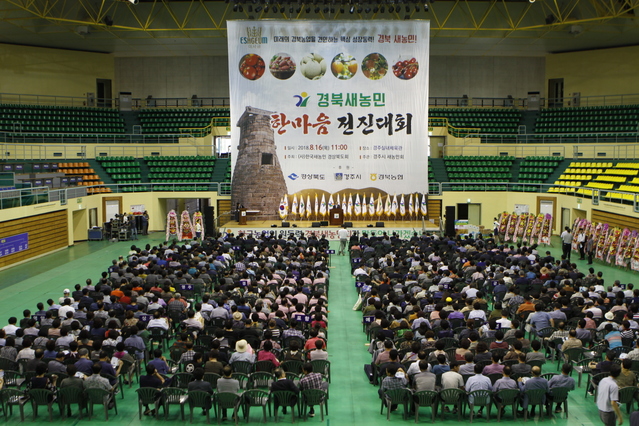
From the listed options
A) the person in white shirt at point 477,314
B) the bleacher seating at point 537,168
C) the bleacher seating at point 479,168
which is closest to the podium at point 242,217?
the bleacher seating at point 479,168

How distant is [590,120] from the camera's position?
1665 inches

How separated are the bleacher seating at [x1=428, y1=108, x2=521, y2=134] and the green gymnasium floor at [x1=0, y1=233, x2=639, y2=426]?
547 inches

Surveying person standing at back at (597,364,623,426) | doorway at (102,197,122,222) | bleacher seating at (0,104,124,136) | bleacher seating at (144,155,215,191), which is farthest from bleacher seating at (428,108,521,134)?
person standing at back at (597,364,623,426)

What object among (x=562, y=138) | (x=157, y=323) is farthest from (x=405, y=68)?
(x=157, y=323)

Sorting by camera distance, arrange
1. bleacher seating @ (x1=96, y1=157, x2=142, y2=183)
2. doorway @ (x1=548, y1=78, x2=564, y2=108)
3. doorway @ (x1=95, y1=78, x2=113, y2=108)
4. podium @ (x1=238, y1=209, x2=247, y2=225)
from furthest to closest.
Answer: doorway @ (x1=95, y1=78, x2=113, y2=108), doorway @ (x1=548, y1=78, x2=564, y2=108), bleacher seating @ (x1=96, y1=157, x2=142, y2=183), podium @ (x1=238, y1=209, x2=247, y2=225)

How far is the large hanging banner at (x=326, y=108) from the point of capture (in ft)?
112

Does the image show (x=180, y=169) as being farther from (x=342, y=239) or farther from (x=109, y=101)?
(x=342, y=239)

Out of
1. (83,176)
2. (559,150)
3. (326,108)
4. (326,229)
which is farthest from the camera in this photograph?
(559,150)

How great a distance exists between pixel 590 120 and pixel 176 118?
2736cm

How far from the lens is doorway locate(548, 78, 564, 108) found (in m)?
46.1

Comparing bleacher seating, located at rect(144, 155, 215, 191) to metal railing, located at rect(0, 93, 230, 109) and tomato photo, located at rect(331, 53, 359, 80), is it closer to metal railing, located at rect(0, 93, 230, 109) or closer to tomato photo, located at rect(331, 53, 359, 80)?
metal railing, located at rect(0, 93, 230, 109)

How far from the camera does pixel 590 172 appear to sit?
34.6 meters

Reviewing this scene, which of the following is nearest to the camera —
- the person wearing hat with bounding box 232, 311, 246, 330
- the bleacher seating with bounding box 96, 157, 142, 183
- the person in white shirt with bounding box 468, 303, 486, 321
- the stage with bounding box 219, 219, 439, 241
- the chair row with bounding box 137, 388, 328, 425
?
the chair row with bounding box 137, 388, 328, 425

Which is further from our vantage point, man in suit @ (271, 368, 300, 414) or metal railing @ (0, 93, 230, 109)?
metal railing @ (0, 93, 230, 109)
